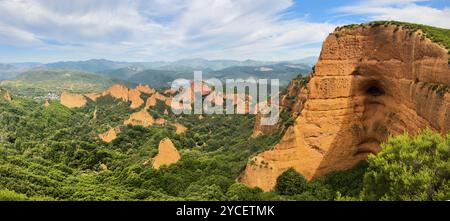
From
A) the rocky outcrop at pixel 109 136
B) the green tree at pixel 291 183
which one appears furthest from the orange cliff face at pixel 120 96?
the green tree at pixel 291 183

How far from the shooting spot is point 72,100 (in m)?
135

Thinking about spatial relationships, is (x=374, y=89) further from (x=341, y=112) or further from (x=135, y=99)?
(x=135, y=99)

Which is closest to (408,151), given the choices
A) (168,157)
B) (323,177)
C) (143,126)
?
(323,177)

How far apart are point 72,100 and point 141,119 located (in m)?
56.3

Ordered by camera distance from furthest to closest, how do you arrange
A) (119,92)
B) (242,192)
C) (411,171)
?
(119,92) → (242,192) → (411,171)

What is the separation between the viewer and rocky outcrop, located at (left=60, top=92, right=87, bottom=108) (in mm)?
133375

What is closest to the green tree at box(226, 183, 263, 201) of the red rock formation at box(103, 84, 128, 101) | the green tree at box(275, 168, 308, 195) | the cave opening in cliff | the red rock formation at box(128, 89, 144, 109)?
the green tree at box(275, 168, 308, 195)

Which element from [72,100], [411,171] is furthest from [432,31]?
[72,100]

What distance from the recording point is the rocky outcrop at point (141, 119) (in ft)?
282

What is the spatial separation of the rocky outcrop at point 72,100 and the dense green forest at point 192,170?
38.0m

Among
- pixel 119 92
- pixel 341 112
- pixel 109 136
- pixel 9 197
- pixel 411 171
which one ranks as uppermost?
pixel 341 112

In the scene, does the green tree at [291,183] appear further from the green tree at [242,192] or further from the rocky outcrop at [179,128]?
the rocky outcrop at [179,128]
